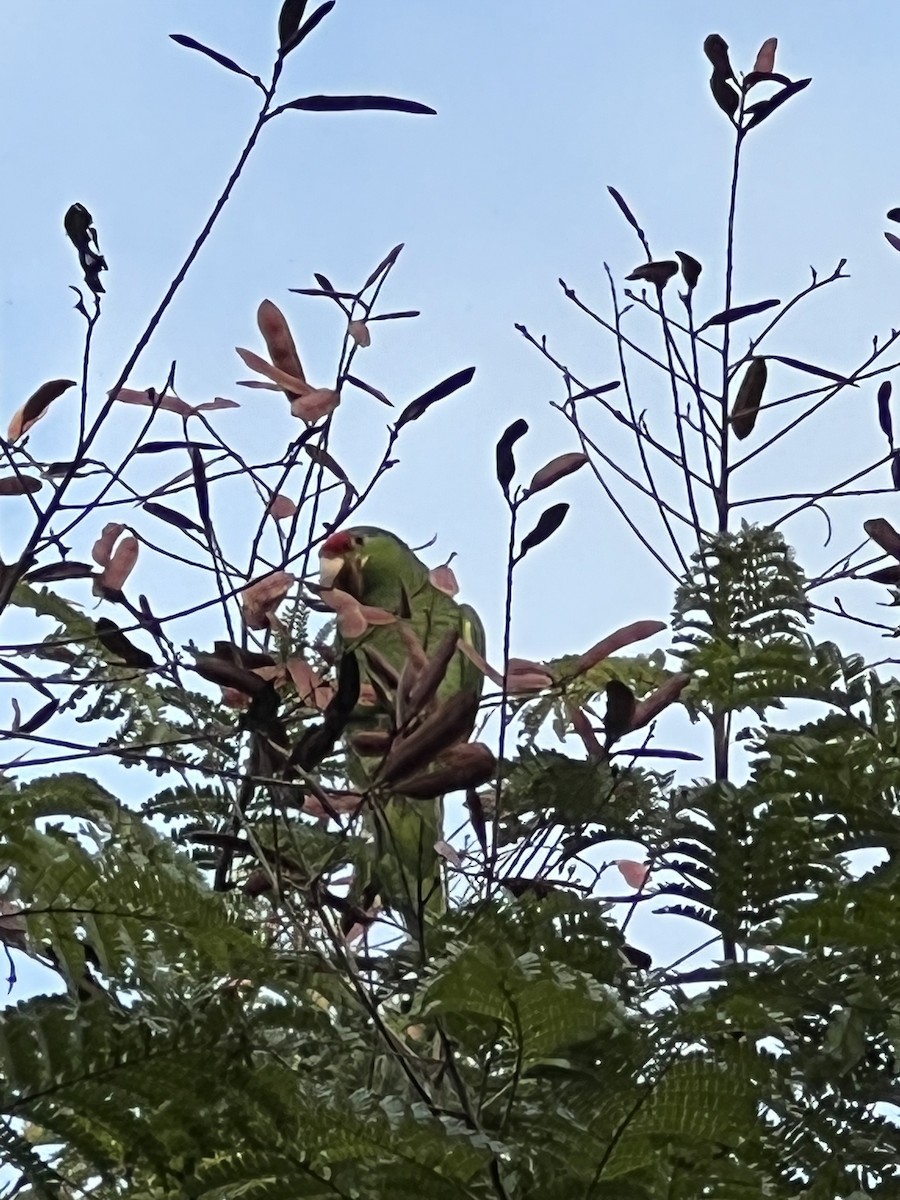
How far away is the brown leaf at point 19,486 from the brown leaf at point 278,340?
0.64 feet

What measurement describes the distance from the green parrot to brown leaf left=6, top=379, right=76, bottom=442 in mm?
249

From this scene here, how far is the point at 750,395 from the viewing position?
1.28m

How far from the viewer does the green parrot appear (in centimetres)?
81

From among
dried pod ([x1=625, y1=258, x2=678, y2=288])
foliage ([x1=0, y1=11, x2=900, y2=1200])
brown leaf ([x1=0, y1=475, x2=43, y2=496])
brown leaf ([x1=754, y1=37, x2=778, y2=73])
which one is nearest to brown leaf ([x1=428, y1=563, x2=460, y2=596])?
A: foliage ([x1=0, y1=11, x2=900, y2=1200])

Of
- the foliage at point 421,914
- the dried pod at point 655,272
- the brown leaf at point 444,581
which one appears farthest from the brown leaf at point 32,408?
the dried pod at point 655,272

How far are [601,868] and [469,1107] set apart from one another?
488mm

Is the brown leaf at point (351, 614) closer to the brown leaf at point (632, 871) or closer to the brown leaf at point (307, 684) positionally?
the brown leaf at point (307, 684)

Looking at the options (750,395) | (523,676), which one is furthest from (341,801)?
(750,395)

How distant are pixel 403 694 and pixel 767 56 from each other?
3.00ft

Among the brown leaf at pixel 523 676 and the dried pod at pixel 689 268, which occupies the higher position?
the dried pod at pixel 689 268

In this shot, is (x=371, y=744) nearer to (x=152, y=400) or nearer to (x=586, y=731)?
(x=586, y=731)

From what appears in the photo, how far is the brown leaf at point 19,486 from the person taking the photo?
3.21 feet

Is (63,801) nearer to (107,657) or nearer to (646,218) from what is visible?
(107,657)

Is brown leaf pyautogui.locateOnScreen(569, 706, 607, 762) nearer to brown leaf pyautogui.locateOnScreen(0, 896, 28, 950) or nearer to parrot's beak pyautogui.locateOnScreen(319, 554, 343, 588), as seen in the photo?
parrot's beak pyautogui.locateOnScreen(319, 554, 343, 588)
